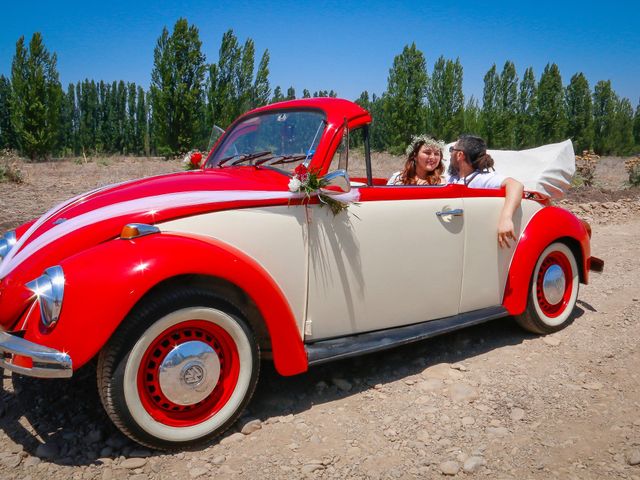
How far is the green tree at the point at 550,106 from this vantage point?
33.0 m

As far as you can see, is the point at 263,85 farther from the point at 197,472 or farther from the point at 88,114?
the point at 197,472

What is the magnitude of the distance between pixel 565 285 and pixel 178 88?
23.6 metres

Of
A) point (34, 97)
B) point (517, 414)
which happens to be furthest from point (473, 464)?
point (34, 97)

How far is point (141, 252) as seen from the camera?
2246 millimetres

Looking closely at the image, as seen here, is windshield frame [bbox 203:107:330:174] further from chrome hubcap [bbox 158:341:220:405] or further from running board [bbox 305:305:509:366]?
chrome hubcap [bbox 158:341:220:405]

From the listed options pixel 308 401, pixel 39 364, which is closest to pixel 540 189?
pixel 308 401

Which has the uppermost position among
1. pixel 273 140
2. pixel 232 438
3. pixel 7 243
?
pixel 273 140

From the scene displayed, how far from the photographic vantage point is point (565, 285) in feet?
13.6

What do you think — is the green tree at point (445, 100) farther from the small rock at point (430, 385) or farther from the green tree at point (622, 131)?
the small rock at point (430, 385)

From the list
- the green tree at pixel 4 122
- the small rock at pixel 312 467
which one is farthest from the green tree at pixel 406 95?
the small rock at pixel 312 467

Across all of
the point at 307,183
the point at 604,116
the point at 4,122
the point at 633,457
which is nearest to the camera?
the point at 633,457

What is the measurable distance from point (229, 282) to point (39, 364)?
89cm

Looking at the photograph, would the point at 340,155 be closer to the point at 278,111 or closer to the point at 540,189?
the point at 278,111

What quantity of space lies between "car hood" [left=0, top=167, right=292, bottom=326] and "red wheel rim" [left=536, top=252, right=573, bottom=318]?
2334mm
